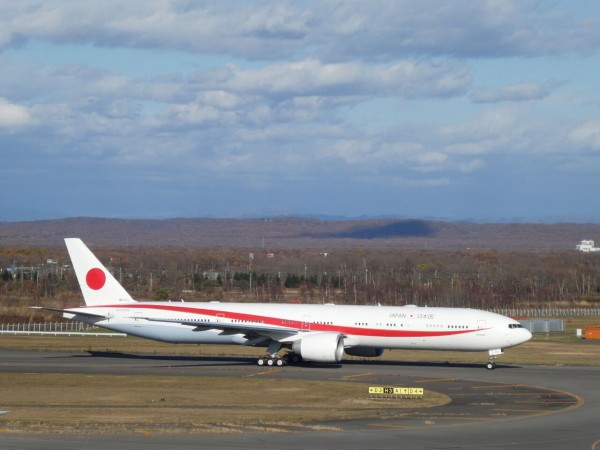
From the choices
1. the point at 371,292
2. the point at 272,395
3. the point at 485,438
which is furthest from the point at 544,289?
the point at 485,438

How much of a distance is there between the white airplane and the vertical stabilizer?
0.08 m

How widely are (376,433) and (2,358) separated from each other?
3370 centimetres

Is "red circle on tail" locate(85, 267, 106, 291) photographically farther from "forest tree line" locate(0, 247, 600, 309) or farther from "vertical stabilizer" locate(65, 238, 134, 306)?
"forest tree line" locate(0, 247, 600, 309)

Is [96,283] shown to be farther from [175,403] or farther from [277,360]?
[175,403]

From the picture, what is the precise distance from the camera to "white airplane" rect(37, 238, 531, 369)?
5581 centimetres

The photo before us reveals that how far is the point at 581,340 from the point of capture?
81875 mm

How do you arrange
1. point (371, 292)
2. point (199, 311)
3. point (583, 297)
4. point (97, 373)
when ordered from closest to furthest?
point (97, 373) < point (199, 311) < point (371, 292) < point (583, 297)

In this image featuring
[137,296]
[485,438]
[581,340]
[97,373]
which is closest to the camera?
[485,438]

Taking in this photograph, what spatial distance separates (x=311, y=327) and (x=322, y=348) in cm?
255

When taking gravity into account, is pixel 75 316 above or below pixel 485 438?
above

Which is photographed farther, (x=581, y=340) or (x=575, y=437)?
(x=581, y=340)

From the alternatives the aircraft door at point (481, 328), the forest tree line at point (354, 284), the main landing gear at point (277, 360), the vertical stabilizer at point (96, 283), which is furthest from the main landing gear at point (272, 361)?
the forest tree line at point (354, 284)

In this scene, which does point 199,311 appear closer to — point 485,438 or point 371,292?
point 485,438

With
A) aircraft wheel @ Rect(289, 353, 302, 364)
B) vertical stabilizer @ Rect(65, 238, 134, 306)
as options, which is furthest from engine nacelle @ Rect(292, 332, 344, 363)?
vertical stabilizer @ Rect(65, 238, 134, 306)
